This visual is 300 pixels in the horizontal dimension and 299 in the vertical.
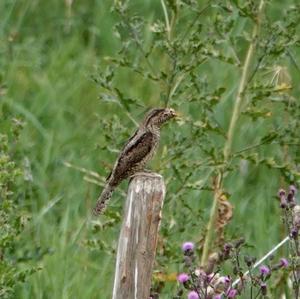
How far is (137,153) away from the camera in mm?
6883

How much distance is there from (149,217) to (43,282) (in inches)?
88.1

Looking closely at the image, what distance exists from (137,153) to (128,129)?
1189 millimetres

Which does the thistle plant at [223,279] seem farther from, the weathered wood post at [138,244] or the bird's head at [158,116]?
the bird's head at [158,116]

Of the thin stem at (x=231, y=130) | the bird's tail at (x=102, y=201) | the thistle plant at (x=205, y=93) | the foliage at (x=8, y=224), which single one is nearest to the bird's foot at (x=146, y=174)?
the bird's tail at (x=102, y=201)

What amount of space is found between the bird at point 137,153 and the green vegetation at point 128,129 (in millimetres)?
558

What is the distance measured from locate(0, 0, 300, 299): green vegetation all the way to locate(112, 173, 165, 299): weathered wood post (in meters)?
1.12

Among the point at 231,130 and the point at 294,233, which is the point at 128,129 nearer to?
the point at 231,130

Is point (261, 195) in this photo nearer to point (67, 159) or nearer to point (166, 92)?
point (67, 159)

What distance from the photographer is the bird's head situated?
23.1 feet

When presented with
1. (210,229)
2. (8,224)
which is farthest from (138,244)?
(210,229)

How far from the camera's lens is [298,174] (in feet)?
25.7

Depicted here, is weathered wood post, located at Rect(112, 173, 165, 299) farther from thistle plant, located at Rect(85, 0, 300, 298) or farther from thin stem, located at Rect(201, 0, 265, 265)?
thin stem, located at Rect(201, 0, 265, 265)

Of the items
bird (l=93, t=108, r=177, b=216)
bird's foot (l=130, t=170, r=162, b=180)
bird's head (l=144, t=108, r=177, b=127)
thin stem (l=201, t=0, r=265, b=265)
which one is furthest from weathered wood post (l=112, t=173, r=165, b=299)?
thin stem (l=201, t=0, r=265, b=265)

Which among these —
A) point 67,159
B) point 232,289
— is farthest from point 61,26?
point 232,289
